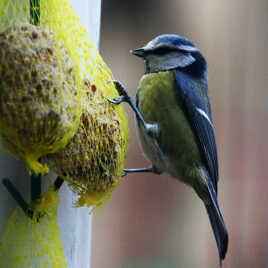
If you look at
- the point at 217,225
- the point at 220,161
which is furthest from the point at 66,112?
the point at 220,161

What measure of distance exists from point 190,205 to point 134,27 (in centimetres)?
65

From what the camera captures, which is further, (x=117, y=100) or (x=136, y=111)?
(x=136, y=111)

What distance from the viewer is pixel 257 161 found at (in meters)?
2.19

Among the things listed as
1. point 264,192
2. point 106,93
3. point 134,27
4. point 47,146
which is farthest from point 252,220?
point 47,146

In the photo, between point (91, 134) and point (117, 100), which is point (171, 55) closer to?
point (117, 100)

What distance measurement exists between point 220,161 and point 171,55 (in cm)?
86

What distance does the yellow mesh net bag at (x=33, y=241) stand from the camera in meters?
1.09

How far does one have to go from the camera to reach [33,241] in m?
1.10

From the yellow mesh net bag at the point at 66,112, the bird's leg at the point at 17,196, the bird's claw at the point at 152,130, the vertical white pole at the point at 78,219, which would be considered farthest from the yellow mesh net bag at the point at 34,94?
the bird's claw at the point at 152,130

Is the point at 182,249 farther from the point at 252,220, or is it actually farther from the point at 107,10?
the point at 107,10

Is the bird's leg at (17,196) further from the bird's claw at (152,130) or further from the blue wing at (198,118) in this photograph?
the blue wing at (198,118)

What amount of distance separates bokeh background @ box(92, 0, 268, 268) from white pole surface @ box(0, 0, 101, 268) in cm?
58

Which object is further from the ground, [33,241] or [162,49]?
[162,49]

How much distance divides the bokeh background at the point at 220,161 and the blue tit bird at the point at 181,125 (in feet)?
1.68
